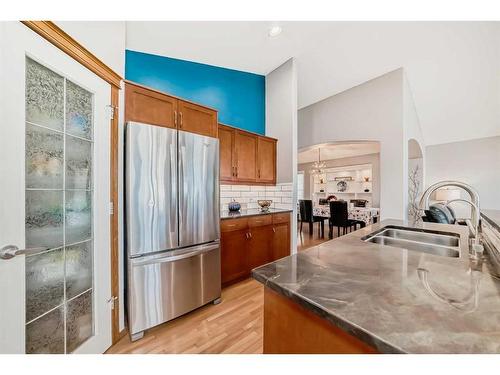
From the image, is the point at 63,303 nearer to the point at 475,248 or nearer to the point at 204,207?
the point at 204,207

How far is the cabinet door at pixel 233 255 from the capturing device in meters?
2.36

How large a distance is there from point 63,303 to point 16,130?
3.27ft

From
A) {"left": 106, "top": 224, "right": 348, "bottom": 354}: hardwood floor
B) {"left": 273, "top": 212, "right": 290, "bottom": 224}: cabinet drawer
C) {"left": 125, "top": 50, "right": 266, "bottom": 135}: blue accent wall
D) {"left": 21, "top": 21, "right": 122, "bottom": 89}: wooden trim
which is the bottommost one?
{"left": 106, "top": 224, "right": 348, "bottom": 354}: hardwood floor

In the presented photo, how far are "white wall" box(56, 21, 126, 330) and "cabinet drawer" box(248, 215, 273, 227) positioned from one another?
142cm

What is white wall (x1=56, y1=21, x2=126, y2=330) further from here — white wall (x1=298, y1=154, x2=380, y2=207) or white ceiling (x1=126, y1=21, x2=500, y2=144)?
white wall (x1=298, y1=154, x2=380, y2=207)

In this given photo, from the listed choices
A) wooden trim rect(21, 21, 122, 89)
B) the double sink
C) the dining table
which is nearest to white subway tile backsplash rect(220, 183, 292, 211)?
the double sink

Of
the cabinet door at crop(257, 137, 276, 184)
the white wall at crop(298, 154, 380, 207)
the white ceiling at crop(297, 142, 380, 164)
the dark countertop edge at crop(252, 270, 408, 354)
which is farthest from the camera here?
the white wall at crop(298, 154, 380, 207)

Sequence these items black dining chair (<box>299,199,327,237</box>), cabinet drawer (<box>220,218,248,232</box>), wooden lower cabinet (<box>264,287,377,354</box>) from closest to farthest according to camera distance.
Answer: wooden lower cabinet (<box>264,287,377,354</box>)
cabinet drawer (<box>220,218,248,232</box>)
black dining chair (<box>299,199,327,237</box>)

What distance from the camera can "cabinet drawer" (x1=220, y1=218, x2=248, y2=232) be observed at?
234 cm

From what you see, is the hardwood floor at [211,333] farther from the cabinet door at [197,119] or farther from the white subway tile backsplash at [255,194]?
the cabinet door at [197,119]

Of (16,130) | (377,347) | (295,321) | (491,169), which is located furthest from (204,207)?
(491,169)

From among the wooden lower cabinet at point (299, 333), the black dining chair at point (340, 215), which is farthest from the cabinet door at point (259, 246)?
the black dining chair at point (340, 215)

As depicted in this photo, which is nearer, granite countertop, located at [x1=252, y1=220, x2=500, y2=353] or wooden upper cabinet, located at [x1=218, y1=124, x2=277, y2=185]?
granite countertop, located at [x1=252, y1=220, x2=500, y2=353]
